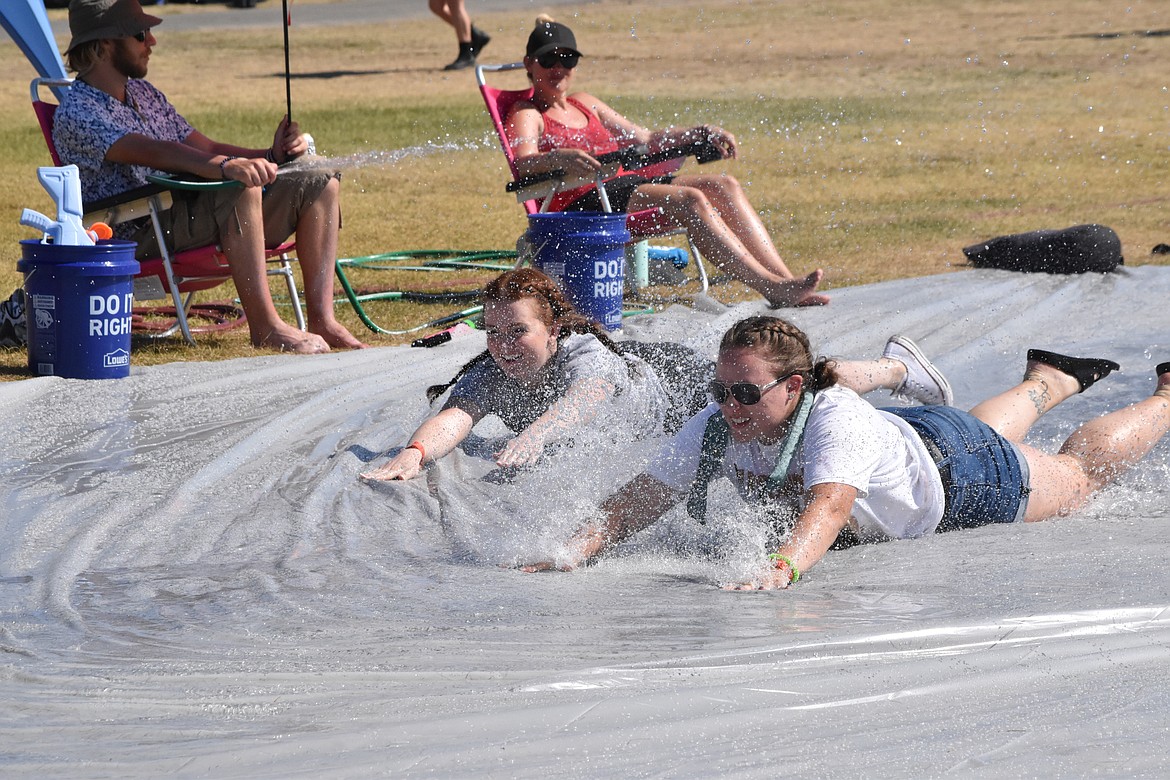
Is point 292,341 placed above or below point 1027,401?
below

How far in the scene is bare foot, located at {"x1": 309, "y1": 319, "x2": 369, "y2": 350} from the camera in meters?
6.59

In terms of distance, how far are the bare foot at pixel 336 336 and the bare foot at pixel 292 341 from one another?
14 cm

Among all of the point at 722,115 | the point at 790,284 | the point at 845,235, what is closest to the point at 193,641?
the point at 790,284

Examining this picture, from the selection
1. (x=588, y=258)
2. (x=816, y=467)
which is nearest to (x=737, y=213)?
(x=588, y=258)

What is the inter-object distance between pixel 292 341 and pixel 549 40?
2302mm

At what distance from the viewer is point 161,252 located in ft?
21.0

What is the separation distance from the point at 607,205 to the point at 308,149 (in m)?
1.42

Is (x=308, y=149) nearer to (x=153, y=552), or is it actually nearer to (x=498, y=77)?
(x=153, y=552)

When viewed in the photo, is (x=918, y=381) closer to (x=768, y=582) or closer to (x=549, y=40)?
(x=768, y=582)

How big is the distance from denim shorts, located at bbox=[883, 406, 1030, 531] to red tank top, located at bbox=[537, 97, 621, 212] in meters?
3.74

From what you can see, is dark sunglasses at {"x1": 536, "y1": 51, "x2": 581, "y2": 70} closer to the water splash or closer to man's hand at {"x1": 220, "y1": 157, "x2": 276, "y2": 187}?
man's hand at {"x1": 220, "y1": 157, "x2": 276, "y2": 187}

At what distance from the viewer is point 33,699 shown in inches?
105

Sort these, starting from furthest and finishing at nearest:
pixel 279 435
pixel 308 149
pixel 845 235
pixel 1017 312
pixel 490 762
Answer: pixel 845 235, pixel 308 149, pixel 1017 312, pixel 279 435, pixel 490 762

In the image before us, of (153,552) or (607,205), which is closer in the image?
(153,552)
